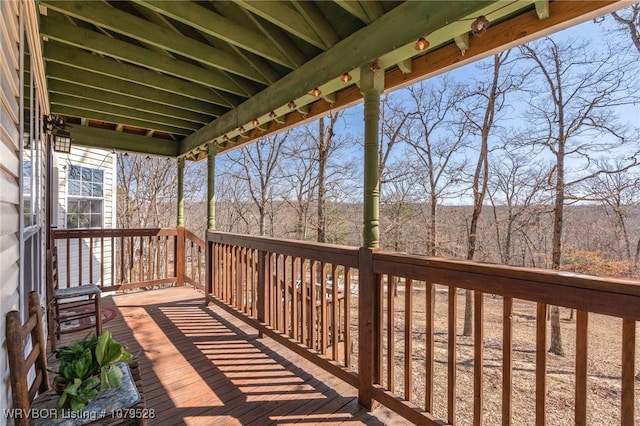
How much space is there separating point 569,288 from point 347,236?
12.2 meters

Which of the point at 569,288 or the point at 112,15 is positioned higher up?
the point at 112,15

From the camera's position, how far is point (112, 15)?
227cm

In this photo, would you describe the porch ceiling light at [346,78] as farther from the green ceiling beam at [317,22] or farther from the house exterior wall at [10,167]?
the house exterior wall at [10,167]

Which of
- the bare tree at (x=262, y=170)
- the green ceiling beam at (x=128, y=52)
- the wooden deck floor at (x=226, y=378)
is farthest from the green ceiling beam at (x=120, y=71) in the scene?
the bare tree at (x=262, y=170)

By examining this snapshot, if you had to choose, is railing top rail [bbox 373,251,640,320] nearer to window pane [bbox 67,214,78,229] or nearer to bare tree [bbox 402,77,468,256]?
window pane [bbox 67,214,78,229]

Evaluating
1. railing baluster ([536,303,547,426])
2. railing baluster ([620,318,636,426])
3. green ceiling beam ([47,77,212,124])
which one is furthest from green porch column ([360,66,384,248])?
green ceiling beam ([47,77,212,124])

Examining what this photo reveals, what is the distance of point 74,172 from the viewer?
6.44m

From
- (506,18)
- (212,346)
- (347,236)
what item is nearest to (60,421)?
(212,346)

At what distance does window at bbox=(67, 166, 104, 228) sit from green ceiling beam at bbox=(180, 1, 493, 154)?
5.26 meters

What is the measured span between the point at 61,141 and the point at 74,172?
372 centimetres

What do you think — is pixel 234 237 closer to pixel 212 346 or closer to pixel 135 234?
pixel 212 346

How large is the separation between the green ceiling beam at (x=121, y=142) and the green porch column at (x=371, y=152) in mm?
4314

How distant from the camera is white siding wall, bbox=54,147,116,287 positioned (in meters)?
6.05

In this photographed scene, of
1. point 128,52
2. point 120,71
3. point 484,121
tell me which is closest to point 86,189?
point 120,71
